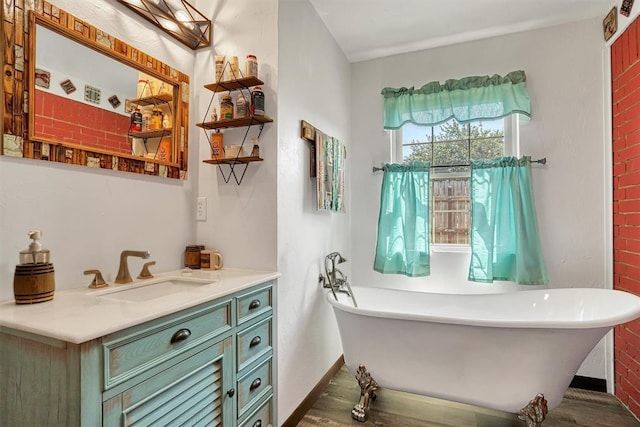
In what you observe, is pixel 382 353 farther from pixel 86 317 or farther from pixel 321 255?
pixel 86 317

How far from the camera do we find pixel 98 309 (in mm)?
1031

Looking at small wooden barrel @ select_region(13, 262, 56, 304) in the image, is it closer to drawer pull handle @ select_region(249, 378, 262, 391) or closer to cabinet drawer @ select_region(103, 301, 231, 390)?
cabinet drawer @ select_region(103, 301, 231, 390)

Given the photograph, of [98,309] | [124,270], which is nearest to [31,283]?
[98,309]

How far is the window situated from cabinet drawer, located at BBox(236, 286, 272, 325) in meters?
1.62

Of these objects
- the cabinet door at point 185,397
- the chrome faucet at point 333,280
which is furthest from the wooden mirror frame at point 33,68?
the chrome faucet at point 333,280

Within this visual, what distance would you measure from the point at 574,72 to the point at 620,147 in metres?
0.65

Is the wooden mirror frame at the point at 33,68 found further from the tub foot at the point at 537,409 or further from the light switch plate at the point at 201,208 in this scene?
the tub foot at the point at 537,409

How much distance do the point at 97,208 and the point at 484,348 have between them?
6.34ft

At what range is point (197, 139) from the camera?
1.92 metres

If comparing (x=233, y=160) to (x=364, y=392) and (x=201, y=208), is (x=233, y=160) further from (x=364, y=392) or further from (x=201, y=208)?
(x=364, y=392)

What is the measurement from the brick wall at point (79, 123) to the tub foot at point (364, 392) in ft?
5.71

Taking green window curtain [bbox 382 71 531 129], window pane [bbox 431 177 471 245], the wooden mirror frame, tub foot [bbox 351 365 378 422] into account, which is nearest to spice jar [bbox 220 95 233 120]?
the wooden mirror frame

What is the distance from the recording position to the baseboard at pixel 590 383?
87.2 inches

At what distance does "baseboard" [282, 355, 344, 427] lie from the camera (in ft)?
6.05
